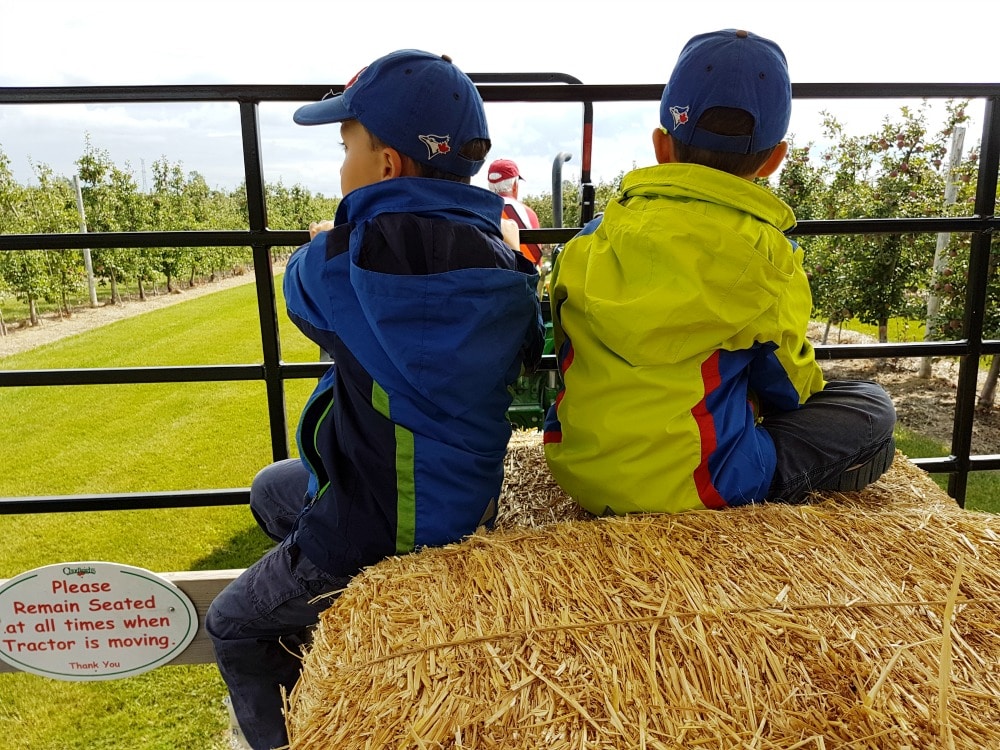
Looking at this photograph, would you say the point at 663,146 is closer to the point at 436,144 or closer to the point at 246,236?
the point at 436,144

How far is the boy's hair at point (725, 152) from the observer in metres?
1.41

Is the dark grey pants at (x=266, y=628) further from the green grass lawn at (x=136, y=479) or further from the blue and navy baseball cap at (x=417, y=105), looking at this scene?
the green grass lawn at (x=136, y=479)

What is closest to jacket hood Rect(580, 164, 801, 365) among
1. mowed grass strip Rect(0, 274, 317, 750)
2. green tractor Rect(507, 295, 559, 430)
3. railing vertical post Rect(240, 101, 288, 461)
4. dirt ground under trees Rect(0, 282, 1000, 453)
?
railing vertical post Rect(240, 101, 288, 461)

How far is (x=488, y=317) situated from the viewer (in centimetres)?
131

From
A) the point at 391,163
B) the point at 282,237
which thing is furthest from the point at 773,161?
the point at 282,237

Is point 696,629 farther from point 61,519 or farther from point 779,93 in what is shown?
point 61,519

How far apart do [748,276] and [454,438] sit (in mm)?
641

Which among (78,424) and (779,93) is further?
(78,424)

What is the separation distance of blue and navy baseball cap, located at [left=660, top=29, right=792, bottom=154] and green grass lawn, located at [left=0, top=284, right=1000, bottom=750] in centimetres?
241

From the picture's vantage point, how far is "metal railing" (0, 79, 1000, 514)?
5.73 ft

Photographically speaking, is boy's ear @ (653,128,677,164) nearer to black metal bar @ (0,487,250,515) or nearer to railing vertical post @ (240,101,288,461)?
railing vertical post @ (240,101,288,461)

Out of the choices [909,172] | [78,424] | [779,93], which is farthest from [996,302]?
[78,424]

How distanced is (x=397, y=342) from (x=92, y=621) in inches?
50.4

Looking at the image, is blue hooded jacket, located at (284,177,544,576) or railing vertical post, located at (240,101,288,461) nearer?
blue hooded jacket, located at (284,177,544,576)
